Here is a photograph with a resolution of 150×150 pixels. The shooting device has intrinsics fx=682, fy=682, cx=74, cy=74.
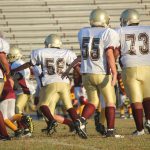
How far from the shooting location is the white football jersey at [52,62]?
9.45 meters

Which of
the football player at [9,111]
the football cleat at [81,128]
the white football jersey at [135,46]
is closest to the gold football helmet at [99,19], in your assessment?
the white football jersey at [135,46]

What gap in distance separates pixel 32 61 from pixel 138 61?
4.97 ft

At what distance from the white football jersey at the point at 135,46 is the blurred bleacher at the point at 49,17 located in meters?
13.8

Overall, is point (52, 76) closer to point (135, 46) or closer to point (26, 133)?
point (26, 133)

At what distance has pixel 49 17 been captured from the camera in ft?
78.1

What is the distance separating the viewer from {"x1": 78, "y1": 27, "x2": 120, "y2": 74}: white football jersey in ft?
27.4

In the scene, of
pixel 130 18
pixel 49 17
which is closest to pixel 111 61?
pixel 130 18

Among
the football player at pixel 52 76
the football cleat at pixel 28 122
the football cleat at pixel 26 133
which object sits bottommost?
the football cleat at pixel 26 133

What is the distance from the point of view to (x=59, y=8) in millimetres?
24047

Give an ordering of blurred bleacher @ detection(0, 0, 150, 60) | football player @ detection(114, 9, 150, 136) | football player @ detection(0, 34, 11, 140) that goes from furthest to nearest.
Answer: blurred bleacher @ detection(0, 0, 150, 60)
football player @ detection(114, 9, 150, 136)
football player @ detection(0, 34, 11, 140)

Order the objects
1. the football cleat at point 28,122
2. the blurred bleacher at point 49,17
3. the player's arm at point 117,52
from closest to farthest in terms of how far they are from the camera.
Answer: the player's arm at point 117,52 → the football cleat at point 28,122 → the blurred bleacher at point 49,17

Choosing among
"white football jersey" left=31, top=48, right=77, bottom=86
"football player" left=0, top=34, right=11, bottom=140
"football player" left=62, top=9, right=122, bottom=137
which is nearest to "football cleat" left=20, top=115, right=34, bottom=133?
"white football jersey" left=31, top=48, right=77, bottom=86

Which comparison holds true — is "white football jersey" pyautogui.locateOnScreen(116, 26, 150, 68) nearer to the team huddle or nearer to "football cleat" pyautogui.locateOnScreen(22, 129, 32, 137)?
the team huddle

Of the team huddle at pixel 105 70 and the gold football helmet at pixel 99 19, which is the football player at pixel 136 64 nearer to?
the team huddle at pixel 105 70
